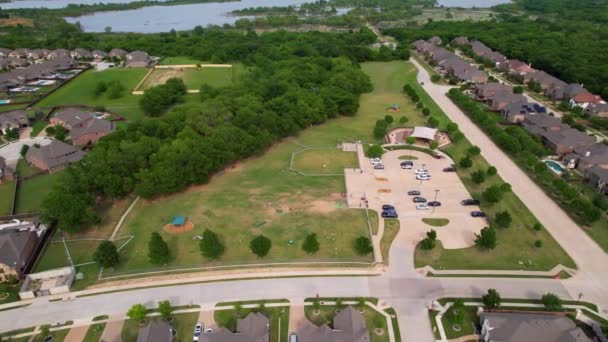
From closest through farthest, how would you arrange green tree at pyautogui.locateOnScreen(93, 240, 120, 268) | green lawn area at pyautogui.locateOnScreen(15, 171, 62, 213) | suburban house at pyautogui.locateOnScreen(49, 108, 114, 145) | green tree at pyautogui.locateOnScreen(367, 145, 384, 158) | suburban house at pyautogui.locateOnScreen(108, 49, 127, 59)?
green tree at pyautogui.locateOnScreen(93, 240, 120, 268) < green lawn area at pyautogui.locateOnScreen(15, 171, 62, 213) < green tree at pyautogui.locateOnScreen(367, 145, 384, 158) < suburban house at pyautogui.locateOnScreen(49, 108, 114, 145) < suburban house at pyautogui.locateOnScreen(108, 49, 127, 59)

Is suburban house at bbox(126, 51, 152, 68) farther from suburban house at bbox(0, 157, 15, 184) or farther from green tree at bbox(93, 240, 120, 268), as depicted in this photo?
green tree at bbox(93, 240, 120, 268)

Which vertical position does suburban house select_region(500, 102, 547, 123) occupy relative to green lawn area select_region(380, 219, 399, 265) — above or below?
above

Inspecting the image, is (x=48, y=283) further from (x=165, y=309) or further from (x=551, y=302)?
(x=551, y=302)

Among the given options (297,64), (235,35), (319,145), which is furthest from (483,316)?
(235,35)

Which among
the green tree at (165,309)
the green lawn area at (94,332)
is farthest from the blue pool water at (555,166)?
the green lawn area at (94,332)

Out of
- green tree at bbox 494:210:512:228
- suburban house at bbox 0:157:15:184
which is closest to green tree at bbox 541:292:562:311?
green tree at bbox 494:210:512:228

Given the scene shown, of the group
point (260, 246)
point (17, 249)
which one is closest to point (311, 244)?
point (260, 246)

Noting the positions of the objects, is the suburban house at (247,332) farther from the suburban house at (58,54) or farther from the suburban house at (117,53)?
the suburban house at (58,54)
